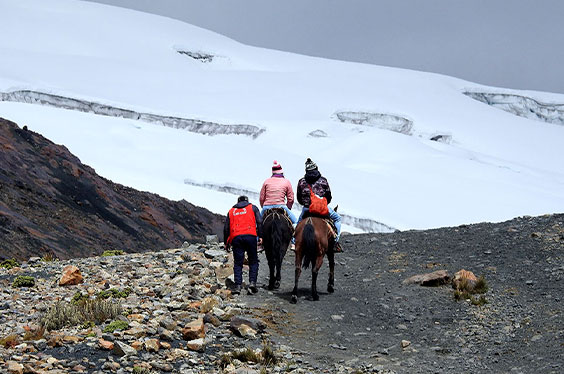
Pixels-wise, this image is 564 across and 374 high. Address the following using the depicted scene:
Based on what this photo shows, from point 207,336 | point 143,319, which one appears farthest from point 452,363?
point 143,319

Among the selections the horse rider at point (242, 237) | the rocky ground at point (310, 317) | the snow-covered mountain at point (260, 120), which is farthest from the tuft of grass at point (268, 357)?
the snow-covered mountain at point (260, 120)

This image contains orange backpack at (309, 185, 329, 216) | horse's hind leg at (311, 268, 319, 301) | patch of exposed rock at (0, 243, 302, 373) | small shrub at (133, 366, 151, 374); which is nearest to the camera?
small shrub at (133, 366, 151, 374)

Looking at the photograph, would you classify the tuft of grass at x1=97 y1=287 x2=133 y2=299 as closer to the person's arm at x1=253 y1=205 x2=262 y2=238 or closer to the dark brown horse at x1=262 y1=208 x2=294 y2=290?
the person's arm at x1=253 y1=205 x2=262 y2=238

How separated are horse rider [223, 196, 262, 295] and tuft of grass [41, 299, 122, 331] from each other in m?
2.95

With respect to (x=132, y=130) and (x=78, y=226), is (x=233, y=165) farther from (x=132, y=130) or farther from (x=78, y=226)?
(x=78, y=226)

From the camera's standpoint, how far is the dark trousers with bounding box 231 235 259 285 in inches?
495

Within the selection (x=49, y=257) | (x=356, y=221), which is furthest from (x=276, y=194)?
(x=356, y=221)

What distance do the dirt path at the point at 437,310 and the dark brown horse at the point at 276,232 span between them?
72 centimetres

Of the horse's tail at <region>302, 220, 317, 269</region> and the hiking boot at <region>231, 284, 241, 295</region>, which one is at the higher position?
the horse's tail at <region>302, 220, 317, 269</region>

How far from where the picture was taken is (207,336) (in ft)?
31.7

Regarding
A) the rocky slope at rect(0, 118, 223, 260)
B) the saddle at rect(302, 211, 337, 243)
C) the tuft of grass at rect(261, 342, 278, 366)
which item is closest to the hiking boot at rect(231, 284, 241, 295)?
the saddle at rect(302, 211, 337, 243)

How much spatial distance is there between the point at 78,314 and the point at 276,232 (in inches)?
169

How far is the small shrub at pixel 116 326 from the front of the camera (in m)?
9.11

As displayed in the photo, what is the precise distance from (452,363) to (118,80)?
83.8 m
